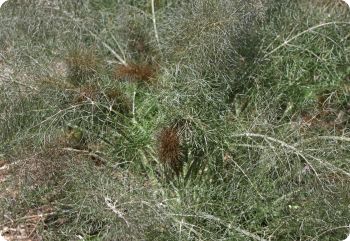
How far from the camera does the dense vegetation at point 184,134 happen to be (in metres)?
3.39

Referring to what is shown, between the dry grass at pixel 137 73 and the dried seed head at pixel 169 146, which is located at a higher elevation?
the dry grass at pixel 137 73

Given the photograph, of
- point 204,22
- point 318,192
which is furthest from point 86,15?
point 318,192

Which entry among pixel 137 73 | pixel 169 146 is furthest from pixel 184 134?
pixel 137 73

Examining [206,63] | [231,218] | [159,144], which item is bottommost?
[231,218]

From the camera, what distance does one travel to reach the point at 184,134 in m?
3.54

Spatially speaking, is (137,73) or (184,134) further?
A: (137,73)

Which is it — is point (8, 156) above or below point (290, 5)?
below

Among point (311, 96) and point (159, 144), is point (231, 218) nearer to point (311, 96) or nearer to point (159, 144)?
point (159, 144)

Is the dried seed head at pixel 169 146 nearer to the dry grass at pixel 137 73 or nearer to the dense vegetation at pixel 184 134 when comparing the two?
the dense vegetation at pixel 184 134

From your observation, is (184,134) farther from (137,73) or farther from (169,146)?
(137,73)

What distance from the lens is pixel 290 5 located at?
448 cm

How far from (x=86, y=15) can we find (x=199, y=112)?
126cm

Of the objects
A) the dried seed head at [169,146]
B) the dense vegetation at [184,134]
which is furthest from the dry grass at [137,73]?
the dried seed head at [169,146]

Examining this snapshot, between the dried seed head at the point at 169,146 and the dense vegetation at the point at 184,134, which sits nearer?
the dense vegetation at the point at 184,134
